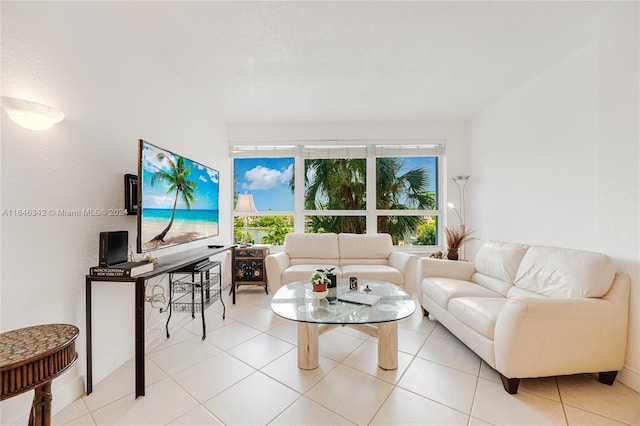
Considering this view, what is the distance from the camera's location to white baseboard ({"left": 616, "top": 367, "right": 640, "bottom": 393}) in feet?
5.49

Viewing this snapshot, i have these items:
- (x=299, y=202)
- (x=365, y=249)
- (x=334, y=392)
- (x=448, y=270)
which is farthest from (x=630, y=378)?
(x=299, y=202)

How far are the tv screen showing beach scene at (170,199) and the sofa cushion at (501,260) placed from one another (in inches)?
118

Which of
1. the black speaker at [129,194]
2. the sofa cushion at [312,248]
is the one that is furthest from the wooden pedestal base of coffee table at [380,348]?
the sofa cushion at [312,248]

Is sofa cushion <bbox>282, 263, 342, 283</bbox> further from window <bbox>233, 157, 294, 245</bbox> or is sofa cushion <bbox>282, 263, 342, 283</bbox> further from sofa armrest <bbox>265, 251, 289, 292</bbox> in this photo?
window <bbox>233, 157, 294, 245</bbox>

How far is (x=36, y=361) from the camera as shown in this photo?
959mm

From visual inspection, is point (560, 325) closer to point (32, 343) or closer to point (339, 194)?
point (32, 343)

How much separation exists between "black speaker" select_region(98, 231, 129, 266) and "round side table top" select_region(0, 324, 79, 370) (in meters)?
0.52

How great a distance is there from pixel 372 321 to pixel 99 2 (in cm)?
283

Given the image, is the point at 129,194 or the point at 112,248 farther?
the point at 129,194

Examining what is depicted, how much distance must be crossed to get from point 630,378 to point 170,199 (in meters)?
3.51

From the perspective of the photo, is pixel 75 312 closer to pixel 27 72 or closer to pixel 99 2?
pixel 27 72

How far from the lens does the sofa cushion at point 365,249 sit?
3736 mm

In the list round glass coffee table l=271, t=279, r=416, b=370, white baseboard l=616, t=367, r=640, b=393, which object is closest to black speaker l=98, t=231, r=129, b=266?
round glass coffee table l=271, t=279, r=416, b=370

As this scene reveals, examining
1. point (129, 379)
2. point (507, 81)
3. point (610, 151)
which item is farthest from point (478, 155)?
point (129, 379)
